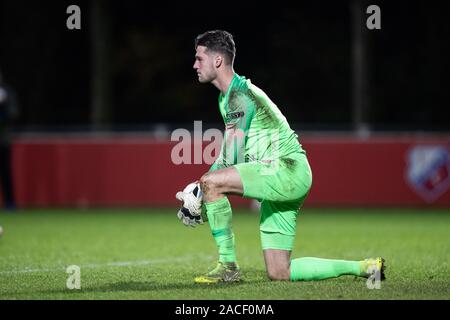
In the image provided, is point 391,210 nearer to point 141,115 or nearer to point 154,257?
point 154,257

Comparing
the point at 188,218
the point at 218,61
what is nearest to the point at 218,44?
the point at 218,61

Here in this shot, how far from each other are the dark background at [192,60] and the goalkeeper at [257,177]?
21871mm

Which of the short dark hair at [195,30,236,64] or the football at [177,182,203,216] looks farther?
the short dark hair at [195,30,236,64]

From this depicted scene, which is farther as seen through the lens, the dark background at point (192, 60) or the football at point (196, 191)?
the dark background at point (192, 60)

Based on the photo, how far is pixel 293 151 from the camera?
798 centimetres

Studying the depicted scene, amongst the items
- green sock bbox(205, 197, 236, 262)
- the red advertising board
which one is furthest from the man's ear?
the red advertising board

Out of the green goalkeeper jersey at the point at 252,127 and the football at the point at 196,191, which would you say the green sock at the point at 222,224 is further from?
the green goalkeeper jersey at the point at 252,127

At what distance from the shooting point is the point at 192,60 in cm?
3294

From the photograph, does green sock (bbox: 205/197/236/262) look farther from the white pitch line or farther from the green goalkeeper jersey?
the white pitch line

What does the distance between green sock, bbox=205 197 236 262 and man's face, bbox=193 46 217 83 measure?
3.20 feet

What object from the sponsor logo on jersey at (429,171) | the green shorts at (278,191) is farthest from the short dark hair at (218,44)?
the sponsor logo on jersey at (429,171)

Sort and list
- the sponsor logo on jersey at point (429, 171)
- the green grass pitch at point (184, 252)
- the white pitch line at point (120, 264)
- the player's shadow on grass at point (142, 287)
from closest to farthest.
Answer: the green grass pitch at point (184, 252) → the player's shadow on grass at point (142, 287) → the white pitch line at point (120, 264) → the sponsor logo on jersey at point (429, 171)

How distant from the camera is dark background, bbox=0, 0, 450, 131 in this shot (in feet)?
101

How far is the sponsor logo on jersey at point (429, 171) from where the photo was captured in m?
18.1
